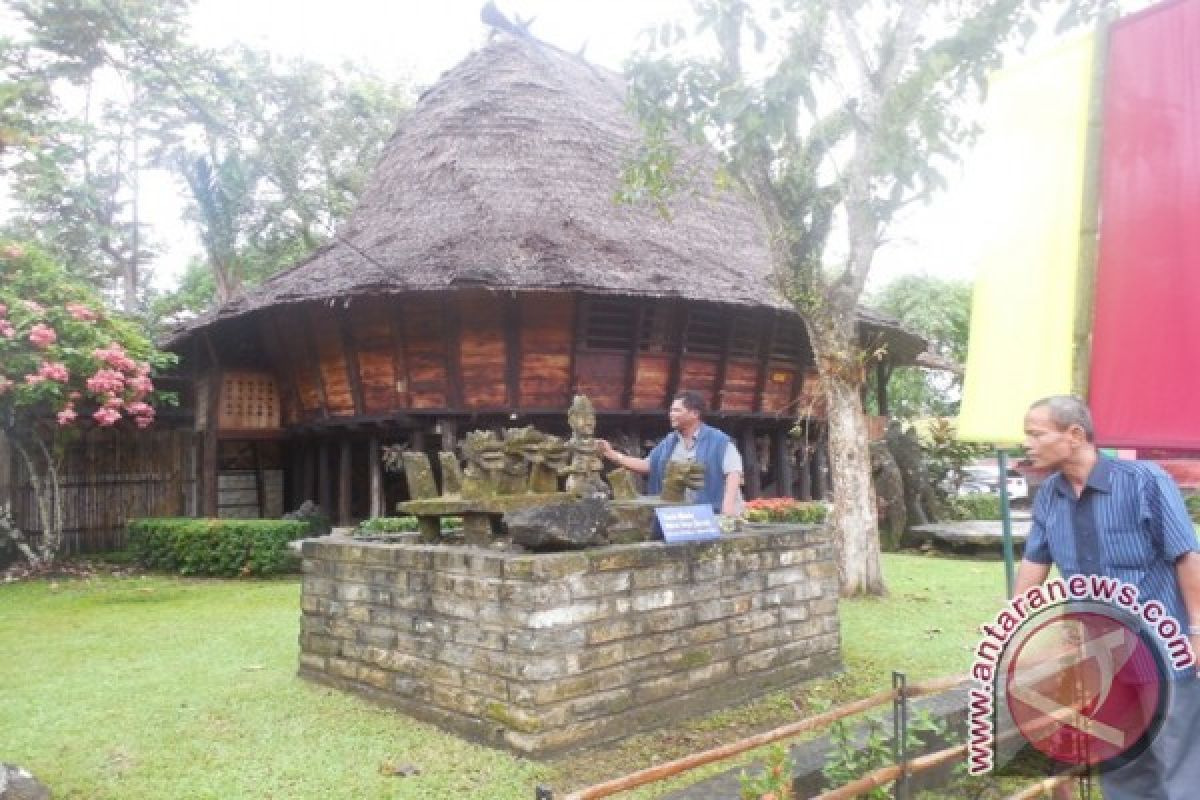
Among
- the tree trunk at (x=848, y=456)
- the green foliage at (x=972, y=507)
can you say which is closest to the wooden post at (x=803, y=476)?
the green foliage at (x=972, y=507)

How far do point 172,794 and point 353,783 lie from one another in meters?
0.78

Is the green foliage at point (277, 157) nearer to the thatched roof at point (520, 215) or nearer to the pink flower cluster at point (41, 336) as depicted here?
the thatched roof at point (520, 215)

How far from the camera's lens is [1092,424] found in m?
2.53

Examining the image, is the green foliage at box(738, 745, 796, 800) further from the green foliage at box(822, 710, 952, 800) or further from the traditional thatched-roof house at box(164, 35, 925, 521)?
the traditional thatched-roof house at box(164, 35, 925, 521)

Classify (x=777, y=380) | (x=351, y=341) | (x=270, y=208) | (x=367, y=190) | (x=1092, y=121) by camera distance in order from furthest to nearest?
(x=270, y=208)
(x=367, y=190)
(x=777, y=380)
(x=351, y=341)
(x=1092, y=121)

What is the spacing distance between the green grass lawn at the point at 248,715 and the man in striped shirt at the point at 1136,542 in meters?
2.01

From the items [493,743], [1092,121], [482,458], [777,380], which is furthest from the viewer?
[777,380]

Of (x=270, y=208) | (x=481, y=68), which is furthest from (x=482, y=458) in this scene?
(x=270, y=208)

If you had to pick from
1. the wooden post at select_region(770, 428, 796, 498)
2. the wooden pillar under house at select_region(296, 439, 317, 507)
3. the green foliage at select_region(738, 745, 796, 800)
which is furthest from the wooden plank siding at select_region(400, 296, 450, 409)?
the green foliage at select_region(738, 745, 796, 800)

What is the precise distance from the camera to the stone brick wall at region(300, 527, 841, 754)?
4297mm

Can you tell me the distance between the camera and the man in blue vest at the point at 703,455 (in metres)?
5.72

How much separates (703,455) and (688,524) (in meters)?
0.91

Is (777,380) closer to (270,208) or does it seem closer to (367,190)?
(367,190)

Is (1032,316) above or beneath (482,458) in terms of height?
above
